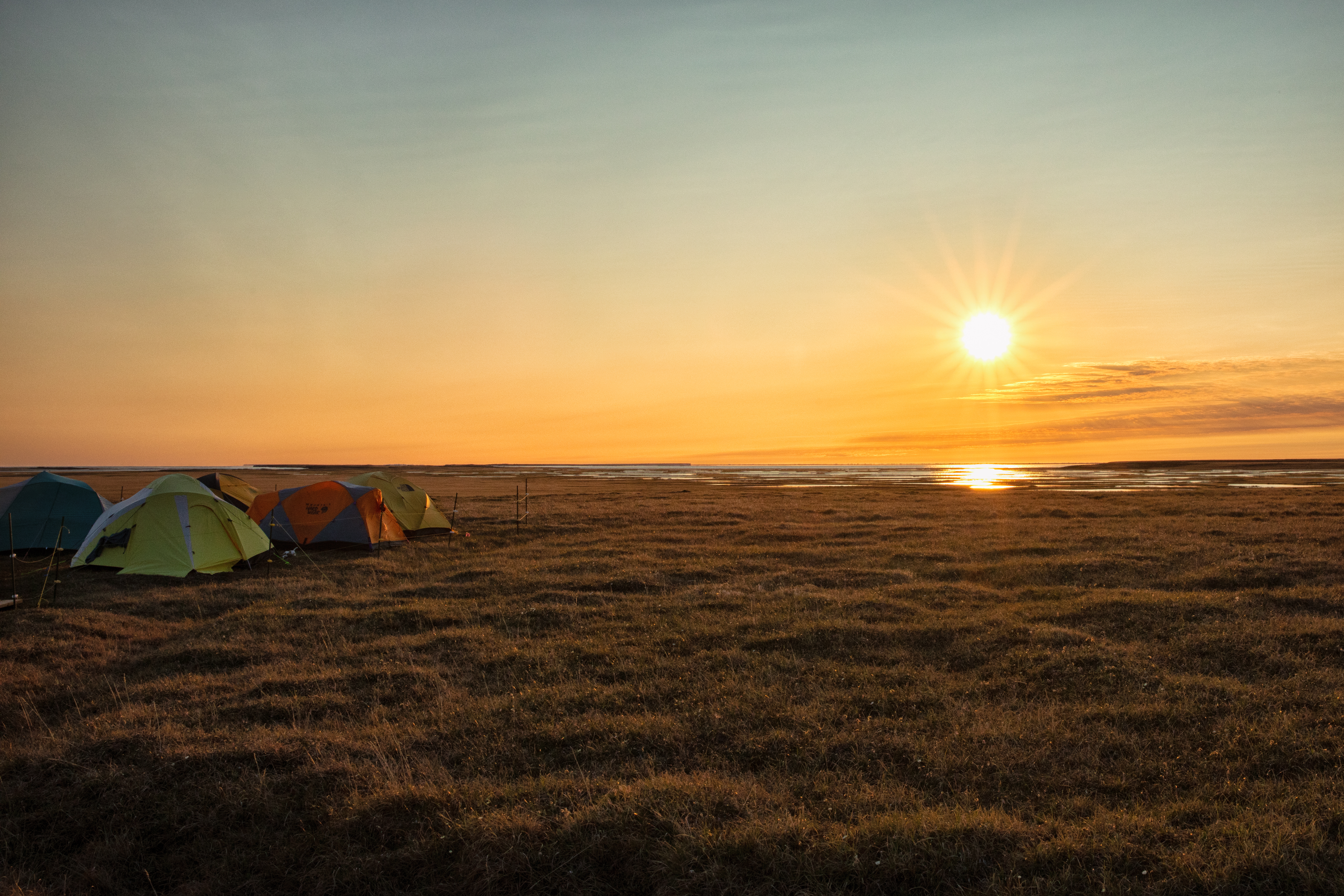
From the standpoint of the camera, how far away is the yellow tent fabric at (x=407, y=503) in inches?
1102

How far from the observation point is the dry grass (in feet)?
19.6

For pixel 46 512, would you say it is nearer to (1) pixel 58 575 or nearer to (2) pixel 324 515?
(1) pixel 58 575

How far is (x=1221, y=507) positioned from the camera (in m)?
38.1

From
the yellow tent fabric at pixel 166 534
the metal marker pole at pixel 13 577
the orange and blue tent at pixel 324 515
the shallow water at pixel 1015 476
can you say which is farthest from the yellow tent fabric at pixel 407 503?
the shallow water at pixel 1015 476

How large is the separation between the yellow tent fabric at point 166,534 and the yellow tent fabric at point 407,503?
705 cm

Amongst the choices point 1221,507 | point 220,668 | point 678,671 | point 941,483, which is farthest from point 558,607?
point 941,483

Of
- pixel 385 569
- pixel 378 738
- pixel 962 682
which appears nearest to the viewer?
pixel 378 738

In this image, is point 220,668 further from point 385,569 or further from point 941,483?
point 941,483

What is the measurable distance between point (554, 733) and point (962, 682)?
20.2 feet

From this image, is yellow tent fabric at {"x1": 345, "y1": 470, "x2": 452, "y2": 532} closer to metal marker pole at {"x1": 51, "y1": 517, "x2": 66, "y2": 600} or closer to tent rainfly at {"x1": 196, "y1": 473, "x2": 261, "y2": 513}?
tent rainfly at {"x1": 196, "y1": 473, "x2": 261, "y2": 513}

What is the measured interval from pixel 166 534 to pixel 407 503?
360 inches

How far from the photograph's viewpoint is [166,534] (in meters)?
20.1

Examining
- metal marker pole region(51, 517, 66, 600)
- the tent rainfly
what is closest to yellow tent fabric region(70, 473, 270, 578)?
metal marker pole region(51, 517, 66, 600)

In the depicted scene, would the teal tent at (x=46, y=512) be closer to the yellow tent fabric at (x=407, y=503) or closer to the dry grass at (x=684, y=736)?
the dry grass at (x=684, y=736)
